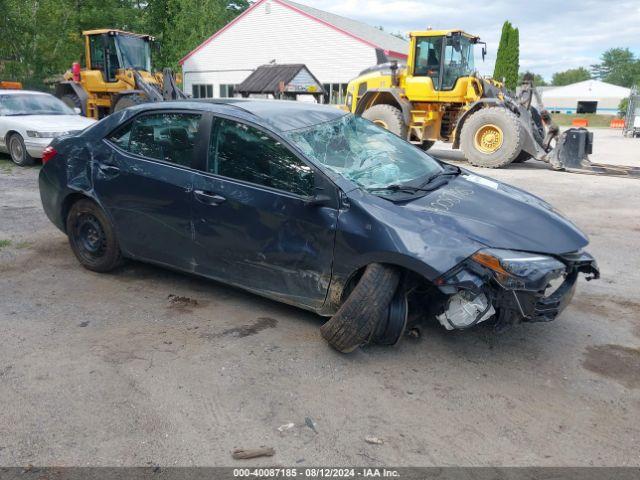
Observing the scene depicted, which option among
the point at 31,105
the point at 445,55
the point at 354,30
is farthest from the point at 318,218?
the point at 354,30

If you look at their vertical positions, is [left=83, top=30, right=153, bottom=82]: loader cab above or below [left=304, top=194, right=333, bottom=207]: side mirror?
above

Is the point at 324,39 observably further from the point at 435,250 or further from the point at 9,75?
the point at 435,250

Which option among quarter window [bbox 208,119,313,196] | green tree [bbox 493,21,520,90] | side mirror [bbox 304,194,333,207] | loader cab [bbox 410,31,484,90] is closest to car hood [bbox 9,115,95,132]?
quarter window [bbox 208,119,313,196]

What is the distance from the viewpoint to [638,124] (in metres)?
27.6

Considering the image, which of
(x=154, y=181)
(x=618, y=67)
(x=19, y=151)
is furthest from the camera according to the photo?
(x=618, y=67)

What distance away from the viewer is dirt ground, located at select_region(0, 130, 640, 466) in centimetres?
273

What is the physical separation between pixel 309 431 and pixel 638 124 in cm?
3025

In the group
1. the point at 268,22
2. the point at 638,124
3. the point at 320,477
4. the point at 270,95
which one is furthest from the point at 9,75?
the point at 638,124

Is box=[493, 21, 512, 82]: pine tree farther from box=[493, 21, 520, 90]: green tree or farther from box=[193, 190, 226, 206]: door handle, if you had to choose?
box=[193, 190, 226, 206]: door handle

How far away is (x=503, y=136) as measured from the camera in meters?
12.4

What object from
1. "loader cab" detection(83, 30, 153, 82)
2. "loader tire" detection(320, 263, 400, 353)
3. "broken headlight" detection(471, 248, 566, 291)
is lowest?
"loader tire" detection(320, 263, 400, 353)

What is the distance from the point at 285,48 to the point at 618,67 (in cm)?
13751

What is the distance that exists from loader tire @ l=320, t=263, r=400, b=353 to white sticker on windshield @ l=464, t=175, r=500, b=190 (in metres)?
1.33

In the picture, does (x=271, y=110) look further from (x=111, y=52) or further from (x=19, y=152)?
(x=111, y=52)
